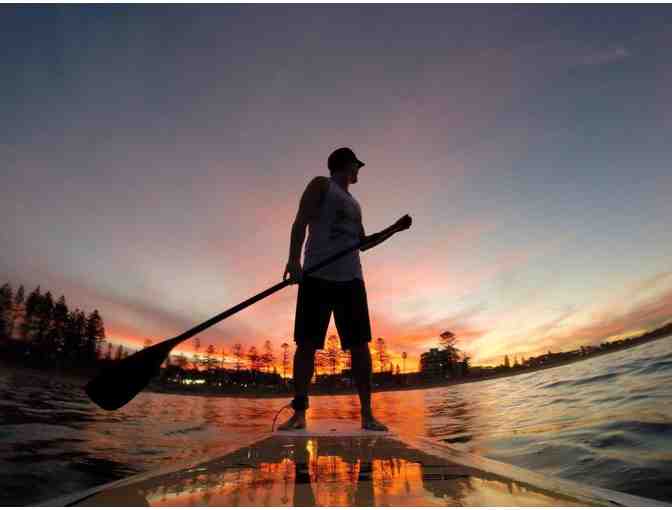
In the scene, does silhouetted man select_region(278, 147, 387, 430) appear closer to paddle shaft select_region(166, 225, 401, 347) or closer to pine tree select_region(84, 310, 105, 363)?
paddle shaft select_region(166, 225, 401, 347)

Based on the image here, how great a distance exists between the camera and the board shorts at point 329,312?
369 cm

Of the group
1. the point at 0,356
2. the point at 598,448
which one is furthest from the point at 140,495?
the point at 0,356

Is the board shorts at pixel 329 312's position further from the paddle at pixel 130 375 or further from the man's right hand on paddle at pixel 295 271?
the paddle at pixel 130 375

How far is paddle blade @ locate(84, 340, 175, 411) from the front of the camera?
2.86 metres

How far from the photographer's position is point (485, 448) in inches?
113

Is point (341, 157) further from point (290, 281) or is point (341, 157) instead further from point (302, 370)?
point (302, 370)

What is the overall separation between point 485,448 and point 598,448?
79cm

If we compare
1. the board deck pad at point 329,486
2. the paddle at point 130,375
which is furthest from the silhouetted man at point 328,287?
the board deck pad at point 329,486

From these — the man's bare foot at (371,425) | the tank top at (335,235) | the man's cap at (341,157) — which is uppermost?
the man's cap at (341,157)

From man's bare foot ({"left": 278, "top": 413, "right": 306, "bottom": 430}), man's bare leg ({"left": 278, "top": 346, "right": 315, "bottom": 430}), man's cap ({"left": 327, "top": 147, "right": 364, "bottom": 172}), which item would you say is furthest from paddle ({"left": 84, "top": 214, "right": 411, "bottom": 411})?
man's cap ({"left": 327, "top": 147, "right": 364, "bottom": 172})

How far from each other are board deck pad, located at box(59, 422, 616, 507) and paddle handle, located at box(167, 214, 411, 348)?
1743 millimetres

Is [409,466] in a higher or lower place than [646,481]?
higher

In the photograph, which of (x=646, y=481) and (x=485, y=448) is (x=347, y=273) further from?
(x=646, y=481)

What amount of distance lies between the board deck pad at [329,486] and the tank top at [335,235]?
2275 millimetres
